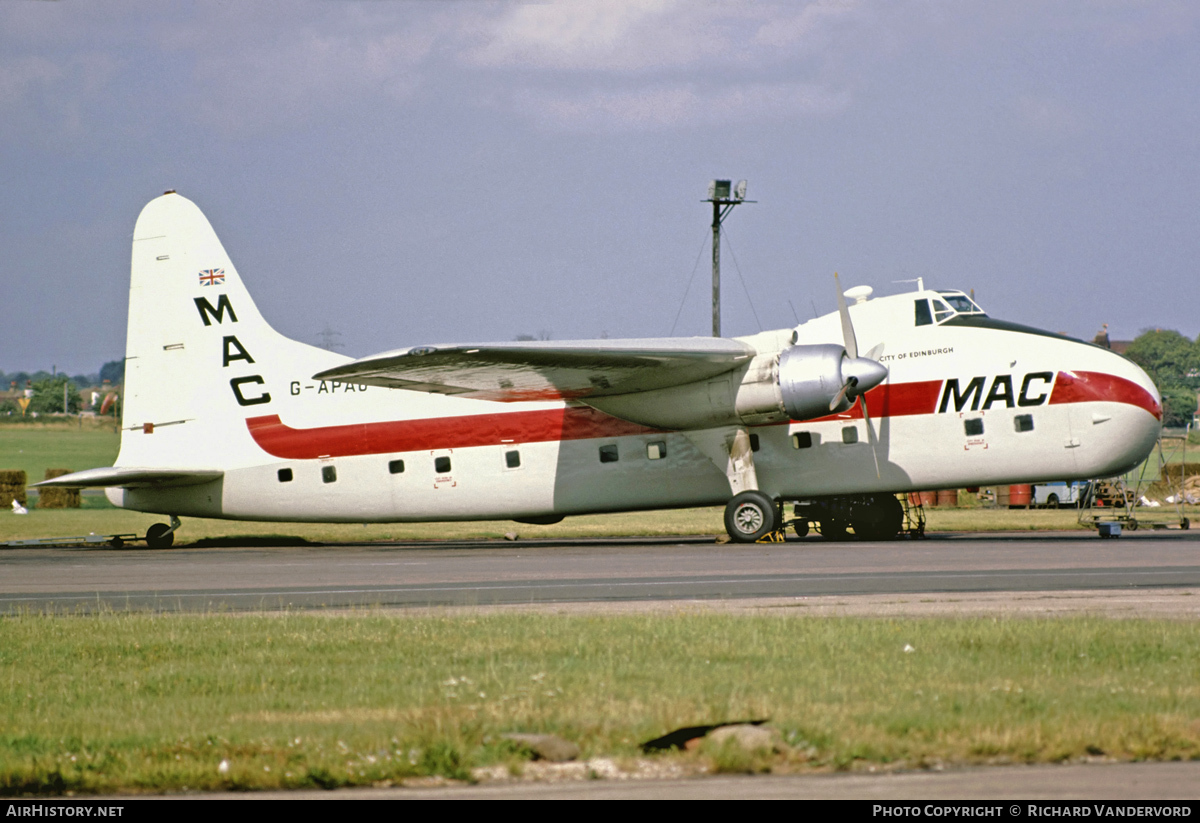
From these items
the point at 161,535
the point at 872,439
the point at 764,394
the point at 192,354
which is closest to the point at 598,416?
the point at 764,394

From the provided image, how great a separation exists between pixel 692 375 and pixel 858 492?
4422mm

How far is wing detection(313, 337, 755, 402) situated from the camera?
2342 cm

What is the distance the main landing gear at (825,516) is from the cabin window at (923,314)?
4078 mm

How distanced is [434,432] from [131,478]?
7.59 metres

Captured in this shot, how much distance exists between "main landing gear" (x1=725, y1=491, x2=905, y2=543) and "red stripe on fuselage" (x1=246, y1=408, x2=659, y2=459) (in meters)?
2.78

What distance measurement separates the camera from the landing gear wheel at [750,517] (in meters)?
25.5

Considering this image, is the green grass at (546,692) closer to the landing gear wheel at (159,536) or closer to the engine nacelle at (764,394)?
the engine nacelle at (764,394)

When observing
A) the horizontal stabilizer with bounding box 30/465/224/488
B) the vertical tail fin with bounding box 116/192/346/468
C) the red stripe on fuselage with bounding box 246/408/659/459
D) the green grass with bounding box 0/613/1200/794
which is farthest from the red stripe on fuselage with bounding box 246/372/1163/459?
the green grass with bounding box 0/613/1200/794

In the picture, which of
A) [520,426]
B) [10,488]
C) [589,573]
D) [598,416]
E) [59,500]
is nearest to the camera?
[589,573]

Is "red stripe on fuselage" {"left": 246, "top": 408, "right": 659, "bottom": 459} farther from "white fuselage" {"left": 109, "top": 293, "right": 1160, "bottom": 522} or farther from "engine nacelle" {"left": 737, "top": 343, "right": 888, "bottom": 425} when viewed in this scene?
"engine nacelle" {"left": 737, "top": 343, "right": 888, "bottom": 425}

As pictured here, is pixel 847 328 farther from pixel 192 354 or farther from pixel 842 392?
pixel 192 354

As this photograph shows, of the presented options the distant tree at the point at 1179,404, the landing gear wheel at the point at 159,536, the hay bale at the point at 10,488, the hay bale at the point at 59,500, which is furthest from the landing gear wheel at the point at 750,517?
the distant tree at the point at 1179,404

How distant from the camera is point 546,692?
879cm
